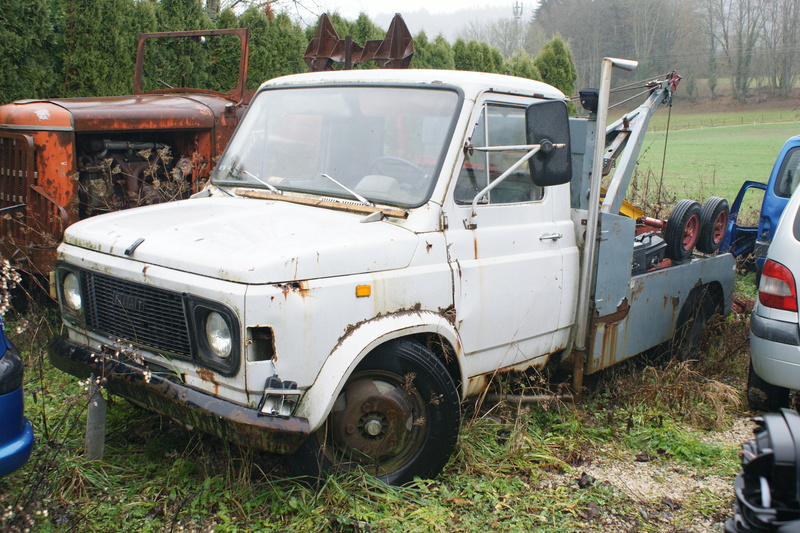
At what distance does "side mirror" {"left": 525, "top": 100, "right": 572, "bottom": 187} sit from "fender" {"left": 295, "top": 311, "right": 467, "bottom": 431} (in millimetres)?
1002

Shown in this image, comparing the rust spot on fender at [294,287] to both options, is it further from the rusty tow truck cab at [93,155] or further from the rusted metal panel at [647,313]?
the rusty tow truck cab at [93,155]

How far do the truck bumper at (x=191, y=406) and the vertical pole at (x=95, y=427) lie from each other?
12 cm

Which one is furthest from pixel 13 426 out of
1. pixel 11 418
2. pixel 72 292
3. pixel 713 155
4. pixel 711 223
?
pixel 713 155

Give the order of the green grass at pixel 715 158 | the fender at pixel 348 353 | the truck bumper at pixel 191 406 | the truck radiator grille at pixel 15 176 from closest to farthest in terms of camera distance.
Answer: the truck bumper at pixel 191 406, the fender at pixel 348 353, the truck radiator grille at pixel 15 176, the green grass at pixel 715 158

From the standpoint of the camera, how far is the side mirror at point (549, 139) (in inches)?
145

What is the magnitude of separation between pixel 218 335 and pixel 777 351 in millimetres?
3150

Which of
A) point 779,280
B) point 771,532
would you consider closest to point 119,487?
point 771,532

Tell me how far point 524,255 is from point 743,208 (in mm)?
12568

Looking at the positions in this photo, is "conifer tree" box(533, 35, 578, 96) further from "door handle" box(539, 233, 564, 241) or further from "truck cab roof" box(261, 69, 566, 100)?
"door handle" box(539, 233, 564, 241)

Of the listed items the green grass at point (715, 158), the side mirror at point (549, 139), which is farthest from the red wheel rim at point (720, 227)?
the green grass at point (715, 158)

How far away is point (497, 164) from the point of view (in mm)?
3961

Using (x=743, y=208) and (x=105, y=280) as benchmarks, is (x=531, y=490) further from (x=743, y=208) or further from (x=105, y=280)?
(x=743, y=208)

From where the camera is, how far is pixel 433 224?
357 centimetres

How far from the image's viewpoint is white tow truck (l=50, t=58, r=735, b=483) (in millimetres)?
3029
